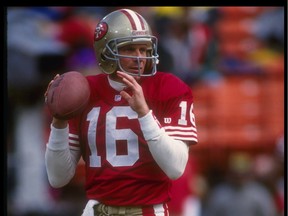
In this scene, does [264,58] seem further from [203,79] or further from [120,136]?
[120,136]

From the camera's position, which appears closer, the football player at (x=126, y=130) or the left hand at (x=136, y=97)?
the left hand at (x=136, y=97)

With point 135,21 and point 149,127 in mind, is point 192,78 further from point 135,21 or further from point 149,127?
point 149,127

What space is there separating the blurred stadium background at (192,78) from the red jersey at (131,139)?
3051mm

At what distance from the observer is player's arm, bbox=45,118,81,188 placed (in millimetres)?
3109

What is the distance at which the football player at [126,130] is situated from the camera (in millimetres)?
3086

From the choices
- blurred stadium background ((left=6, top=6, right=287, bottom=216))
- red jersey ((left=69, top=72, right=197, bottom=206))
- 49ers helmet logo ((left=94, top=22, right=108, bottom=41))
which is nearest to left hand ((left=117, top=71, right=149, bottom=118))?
red jersey ((left=69, top=72, right=197, bottom=206))

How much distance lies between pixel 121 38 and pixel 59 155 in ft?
1.36

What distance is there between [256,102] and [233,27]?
73 centimetres

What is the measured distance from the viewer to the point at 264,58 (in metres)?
7.80

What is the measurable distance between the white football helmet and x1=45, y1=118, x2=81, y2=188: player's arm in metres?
0.24

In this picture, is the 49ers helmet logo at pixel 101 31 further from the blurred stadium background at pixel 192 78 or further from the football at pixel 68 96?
the blurred stadium background at pixel 192 78

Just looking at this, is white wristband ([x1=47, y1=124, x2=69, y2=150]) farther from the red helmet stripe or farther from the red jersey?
the red helmet stripe

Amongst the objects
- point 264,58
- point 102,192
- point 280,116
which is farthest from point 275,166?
point 102,192

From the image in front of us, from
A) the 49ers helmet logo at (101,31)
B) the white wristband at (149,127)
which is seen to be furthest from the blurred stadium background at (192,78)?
the white wristband at (149,127)
